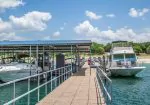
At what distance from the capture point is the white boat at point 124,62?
36.8 meters

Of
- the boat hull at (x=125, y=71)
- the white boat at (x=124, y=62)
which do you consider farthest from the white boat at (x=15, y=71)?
the white boat at (x=124, y=62)

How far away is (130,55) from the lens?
127 feet

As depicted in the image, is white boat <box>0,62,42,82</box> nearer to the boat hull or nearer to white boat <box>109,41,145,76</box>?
the boat hull

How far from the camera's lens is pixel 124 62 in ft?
122

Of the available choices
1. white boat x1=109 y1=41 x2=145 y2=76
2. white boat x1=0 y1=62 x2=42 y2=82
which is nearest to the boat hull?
white boat x1=109 y1=41 x2=145 y2=76

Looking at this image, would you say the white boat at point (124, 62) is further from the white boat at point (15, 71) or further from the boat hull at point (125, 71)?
the white boat at point (15, 71)

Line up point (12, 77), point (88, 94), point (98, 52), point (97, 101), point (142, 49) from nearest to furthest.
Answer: point (97, 101), point (88, 94), point (12, 77), point (98, 52), point (142, 49)

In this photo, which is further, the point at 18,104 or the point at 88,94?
the point at 18,104

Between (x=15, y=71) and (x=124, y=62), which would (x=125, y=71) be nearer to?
(x=124, y=62)

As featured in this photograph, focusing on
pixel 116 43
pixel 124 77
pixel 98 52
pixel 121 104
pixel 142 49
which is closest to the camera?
pixel 121 104

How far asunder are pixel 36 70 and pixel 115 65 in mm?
12168

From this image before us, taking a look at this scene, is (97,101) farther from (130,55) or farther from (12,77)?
(130,55)

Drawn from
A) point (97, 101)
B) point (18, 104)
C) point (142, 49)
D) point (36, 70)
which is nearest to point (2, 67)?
point (36, 70)

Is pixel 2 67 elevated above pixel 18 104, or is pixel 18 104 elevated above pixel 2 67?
pixel 2 67
